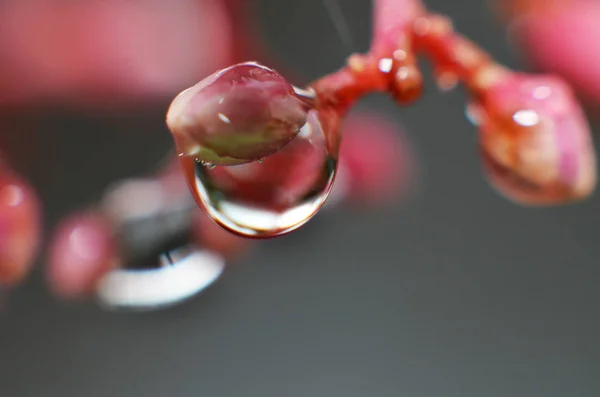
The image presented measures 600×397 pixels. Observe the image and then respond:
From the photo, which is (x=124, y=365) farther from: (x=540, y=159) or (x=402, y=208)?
(x=540, y=159)

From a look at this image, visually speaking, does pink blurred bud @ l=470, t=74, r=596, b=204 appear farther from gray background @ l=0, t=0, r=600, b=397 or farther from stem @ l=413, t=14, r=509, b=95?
gray background @ l=0, t=0, r=600, b=397

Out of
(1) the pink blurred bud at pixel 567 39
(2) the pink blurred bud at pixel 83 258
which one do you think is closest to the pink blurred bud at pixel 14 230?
(2) the pink blurred bud at pixel 83 258

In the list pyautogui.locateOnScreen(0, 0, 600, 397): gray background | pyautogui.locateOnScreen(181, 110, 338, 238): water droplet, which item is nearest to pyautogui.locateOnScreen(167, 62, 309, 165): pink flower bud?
pyautogui.locateOnScreen(181, 110, 338, 238): water droplet

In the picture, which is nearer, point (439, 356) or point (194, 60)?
point (194, 60)

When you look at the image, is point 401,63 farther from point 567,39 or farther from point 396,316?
point 396,316

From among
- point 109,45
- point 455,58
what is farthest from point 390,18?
point 109,45

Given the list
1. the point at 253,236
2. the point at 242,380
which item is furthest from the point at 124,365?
the point at 253,236
